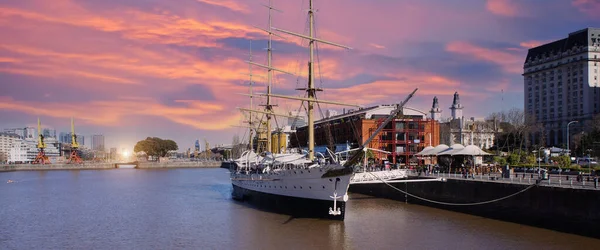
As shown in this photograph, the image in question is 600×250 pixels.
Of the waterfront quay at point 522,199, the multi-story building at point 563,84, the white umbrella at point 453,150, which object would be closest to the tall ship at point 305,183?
the waterfront quay at point 522,199

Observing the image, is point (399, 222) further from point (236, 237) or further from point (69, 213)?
point (69, 213)

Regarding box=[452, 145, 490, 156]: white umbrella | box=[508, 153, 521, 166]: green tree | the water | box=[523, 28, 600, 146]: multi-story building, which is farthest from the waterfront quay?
box=[523, 28, 600, 146]: multi-story building

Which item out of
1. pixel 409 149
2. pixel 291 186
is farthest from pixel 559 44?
pixel 291 186

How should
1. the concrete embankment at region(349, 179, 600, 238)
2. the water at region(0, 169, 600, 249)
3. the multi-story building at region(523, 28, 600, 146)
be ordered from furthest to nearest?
the multi-story building at region(523, 28, 600, 146) → the concrete embankment at region(349, 179, 600, 238) → the water at region(0, 169, 600, 249)

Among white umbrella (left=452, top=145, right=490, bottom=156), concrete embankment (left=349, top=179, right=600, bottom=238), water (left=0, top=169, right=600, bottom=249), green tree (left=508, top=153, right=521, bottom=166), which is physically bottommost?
water (left=0, top=169, right=600, bottom=249)

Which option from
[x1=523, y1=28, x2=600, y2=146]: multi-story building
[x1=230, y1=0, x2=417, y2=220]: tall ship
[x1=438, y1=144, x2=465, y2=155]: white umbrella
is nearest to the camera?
[x1=230, y1=0, x2=417, y2=220]: tall ship

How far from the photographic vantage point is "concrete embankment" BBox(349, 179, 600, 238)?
111 ft

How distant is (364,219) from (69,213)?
30.7 meters

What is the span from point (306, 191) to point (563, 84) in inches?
6148

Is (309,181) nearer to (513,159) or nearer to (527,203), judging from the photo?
(527,203)

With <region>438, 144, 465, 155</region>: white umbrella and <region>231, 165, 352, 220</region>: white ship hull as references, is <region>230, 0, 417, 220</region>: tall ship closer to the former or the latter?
<region>231, 165, 352, 220</region>: white ship hull

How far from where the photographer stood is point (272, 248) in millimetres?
32781

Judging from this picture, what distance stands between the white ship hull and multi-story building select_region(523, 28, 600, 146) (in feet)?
387

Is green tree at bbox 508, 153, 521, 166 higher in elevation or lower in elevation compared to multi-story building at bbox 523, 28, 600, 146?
lower
